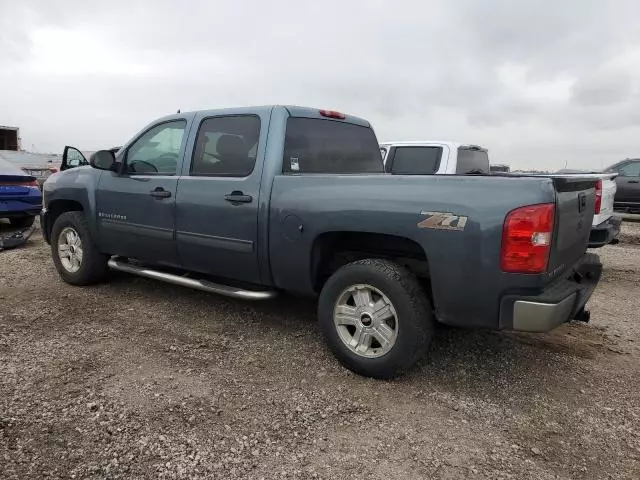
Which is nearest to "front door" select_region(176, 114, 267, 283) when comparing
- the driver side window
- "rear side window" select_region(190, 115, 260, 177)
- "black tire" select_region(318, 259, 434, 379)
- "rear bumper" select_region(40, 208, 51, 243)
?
"rear side window" select_region(190, 115, 260, 177)

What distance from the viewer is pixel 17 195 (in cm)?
800

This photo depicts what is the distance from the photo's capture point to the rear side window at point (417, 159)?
733 centimetres

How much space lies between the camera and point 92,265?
16.9 ft

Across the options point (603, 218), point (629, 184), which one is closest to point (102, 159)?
point (603, 218)

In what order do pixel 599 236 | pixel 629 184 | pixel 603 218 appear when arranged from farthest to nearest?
pixel 629 184, pixel 603 218, pixel 599 236

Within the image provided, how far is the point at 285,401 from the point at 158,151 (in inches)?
107

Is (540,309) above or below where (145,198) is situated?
below

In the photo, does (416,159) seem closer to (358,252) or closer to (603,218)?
(603,218)

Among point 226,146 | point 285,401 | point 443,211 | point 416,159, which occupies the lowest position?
point 285,401

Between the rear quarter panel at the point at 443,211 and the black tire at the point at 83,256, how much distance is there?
2597 mm

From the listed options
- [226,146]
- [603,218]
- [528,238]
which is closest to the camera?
[528,238]

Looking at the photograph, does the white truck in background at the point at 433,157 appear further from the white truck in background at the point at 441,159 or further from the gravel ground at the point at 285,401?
the gravel ground at the point at 285,401

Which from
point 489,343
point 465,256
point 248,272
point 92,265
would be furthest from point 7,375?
point 489,343

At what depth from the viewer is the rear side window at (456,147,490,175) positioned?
24.0 feet
